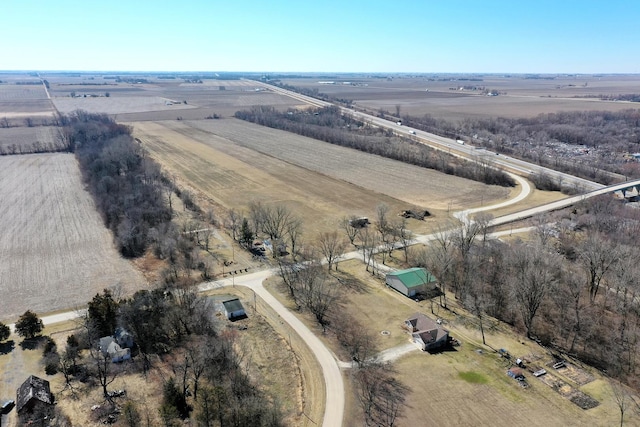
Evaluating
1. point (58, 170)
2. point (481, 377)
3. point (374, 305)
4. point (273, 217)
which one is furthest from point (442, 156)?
point (58, 170)

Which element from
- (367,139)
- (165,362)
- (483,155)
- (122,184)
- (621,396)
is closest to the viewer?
(621,396)

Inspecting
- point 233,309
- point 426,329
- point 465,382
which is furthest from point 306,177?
point 465,382

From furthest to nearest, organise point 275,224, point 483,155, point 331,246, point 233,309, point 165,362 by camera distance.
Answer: point 483,155 < point 275,224 < point 331,246 < point 233,309 < point 165,362

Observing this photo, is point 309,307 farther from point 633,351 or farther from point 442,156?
point 442,156

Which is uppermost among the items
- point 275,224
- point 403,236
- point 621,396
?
point 403,236

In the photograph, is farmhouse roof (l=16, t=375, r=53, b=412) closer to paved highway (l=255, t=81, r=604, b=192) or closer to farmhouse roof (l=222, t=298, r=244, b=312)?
farmhouse roof (l=222, t=298, r=244, b=312)

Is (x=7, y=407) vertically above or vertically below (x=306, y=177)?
above

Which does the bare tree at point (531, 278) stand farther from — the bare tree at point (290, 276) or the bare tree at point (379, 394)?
the bare tree at point (290, 276)

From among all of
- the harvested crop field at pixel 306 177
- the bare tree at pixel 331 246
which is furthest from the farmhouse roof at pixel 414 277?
the harvested crop field at pixel 306 177

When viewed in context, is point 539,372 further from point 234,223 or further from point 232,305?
point 234,223
